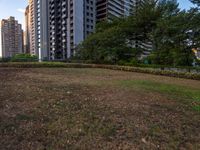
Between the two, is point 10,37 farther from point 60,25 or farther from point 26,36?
point 60,25

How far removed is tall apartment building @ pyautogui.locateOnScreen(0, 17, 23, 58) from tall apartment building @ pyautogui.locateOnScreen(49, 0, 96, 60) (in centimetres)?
2818

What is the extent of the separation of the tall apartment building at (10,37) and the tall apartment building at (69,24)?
28.2 meters

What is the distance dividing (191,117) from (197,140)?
4.04 feet

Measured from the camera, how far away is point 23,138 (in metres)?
3.25

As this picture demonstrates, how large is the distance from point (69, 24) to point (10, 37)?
144 feet

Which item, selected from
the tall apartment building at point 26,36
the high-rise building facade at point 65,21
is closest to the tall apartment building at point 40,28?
the high-rise building facade at point 65,21

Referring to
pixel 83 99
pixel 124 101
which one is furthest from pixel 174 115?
pixel 83 99

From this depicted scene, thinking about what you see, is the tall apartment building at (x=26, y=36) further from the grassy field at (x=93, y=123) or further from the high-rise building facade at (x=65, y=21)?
the grassy field at (x=93, y=123)

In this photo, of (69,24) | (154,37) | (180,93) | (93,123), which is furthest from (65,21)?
Result: (93,123)

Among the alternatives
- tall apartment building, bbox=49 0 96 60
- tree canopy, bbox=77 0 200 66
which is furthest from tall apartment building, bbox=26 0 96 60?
tree canopy, bbox=77 0 200 66

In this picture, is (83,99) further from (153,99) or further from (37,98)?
(153,99)

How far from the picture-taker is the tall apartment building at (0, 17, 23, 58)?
97.1 meters

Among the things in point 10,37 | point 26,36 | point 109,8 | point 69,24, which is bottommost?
point 10,37

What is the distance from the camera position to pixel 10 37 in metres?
100
